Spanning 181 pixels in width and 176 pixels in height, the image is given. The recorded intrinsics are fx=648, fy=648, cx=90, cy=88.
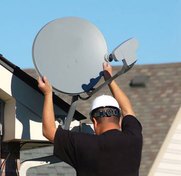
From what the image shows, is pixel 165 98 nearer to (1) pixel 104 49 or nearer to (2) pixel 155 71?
(2) pixel 155 71

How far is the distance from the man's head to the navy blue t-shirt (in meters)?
0.08

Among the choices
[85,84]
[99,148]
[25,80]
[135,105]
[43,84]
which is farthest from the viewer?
[135,105]

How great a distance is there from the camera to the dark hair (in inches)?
221

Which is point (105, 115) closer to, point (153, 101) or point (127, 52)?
point (127, 52)

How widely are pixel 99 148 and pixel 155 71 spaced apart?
566 inches

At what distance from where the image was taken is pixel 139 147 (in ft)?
18.7

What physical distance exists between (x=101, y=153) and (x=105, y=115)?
339 millimetres

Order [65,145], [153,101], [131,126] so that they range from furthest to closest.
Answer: [153,101] → [131,126] → [65,145]

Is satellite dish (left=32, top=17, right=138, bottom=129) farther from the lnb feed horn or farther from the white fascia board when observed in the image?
the white fascia board

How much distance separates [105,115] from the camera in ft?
18.4

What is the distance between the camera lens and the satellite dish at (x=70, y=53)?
7.70 metres

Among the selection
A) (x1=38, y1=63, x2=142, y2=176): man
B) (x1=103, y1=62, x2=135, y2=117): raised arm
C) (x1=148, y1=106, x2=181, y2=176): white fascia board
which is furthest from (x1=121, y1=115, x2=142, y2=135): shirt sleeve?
(x1=148, y1=106, x2=181, y2=176): white fascia board

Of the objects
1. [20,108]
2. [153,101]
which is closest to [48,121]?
[20,108]

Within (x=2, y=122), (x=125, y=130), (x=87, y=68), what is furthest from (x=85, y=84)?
(x=125, y=130)
